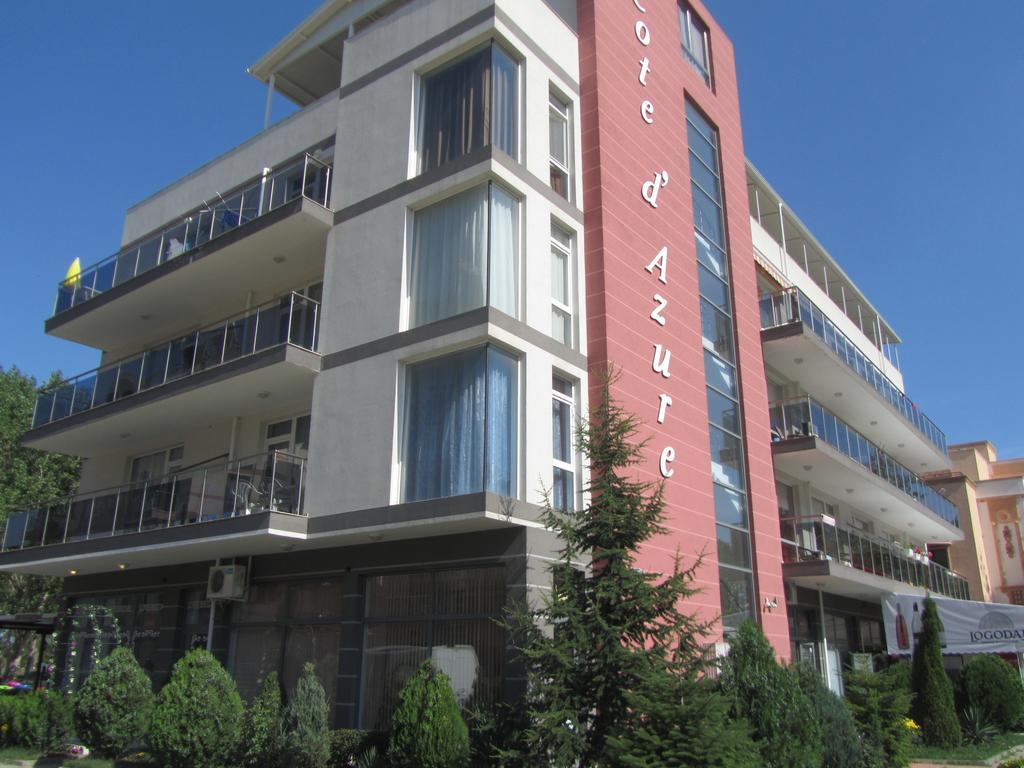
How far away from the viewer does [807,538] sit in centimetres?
2150

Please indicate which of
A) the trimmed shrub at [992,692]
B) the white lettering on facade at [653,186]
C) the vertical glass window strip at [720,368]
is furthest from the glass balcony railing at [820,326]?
the trimmed shrub at [992,692]

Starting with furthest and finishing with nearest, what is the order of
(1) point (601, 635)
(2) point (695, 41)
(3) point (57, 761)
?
(2) point (695, 41) < (3) point (57, 761) < (1) point (601, 635)

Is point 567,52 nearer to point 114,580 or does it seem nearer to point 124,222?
point 124,222

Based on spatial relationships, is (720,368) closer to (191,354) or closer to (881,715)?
(881,715)

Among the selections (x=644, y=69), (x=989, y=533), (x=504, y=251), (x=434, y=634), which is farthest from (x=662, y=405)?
(x=989, y=533)

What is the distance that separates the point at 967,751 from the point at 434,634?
12.1 m

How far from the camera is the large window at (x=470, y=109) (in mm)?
14859

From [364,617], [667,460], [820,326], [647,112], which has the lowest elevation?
[364,617]

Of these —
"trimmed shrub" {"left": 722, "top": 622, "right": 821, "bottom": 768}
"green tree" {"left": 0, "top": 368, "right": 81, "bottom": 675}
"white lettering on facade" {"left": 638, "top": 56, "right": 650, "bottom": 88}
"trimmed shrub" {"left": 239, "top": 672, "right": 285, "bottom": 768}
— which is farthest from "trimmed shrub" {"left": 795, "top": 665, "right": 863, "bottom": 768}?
"green tree" {"left": 0, "top": 368, "right": 81, "bottom": 675}

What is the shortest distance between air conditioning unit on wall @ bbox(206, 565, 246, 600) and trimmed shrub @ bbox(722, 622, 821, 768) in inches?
357

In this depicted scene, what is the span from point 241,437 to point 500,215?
8.05m

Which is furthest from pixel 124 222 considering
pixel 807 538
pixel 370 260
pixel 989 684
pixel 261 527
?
pixel 989 684

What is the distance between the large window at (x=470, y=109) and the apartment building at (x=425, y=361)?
60 millimetres

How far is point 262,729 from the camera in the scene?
1322 cm
